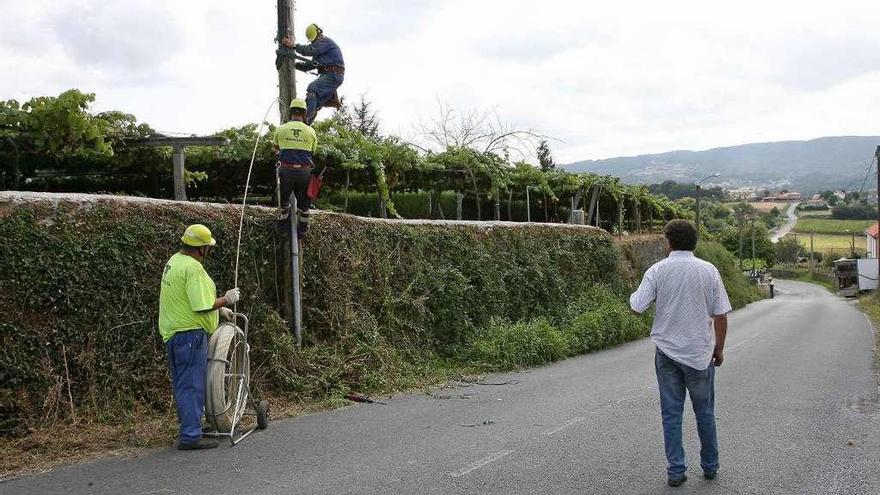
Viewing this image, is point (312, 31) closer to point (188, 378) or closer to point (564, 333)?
point (188, 378)

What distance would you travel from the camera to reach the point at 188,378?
6824 millimetres

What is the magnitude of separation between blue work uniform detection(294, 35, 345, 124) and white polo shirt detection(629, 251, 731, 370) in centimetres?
593

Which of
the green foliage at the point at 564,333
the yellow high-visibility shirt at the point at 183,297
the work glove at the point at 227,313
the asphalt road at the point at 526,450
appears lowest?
the green foliage at the point at 564,333

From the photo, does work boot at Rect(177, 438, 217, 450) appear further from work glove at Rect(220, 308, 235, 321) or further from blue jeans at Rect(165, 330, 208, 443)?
work glove at Rect(220, 308, 235, 321)

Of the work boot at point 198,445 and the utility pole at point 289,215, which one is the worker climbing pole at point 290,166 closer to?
the utility pole at point 289,215

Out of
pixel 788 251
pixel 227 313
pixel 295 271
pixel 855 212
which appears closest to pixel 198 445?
pixel 227 313

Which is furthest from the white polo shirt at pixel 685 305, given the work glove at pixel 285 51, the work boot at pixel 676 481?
the work glove at pixel 285 51

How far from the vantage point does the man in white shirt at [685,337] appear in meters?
5.70

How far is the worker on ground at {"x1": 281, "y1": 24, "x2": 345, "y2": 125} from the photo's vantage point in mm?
10336

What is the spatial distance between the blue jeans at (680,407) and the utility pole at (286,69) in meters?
6.47

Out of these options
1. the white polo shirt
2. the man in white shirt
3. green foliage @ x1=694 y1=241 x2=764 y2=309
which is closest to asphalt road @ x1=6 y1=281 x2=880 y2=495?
the man in white shirt

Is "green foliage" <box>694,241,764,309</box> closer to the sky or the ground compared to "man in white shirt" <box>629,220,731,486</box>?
closer to the ground

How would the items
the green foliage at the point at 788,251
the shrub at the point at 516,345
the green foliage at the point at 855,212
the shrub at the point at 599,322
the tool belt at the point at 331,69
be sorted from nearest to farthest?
1. the tool belt at the point at 331,69
2. the shrub at the point at 516,345
3. the shrub at the point at 599,322
4. the green foliage at the point at 788,251
5. the green foliage at the point at 855,212

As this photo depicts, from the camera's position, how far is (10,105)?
9.77m
